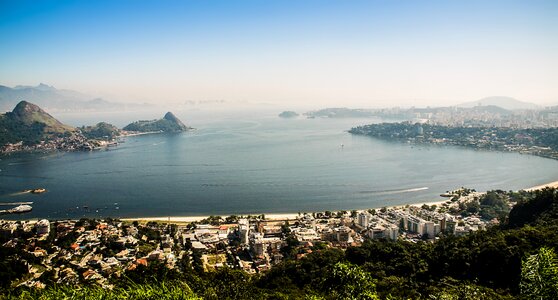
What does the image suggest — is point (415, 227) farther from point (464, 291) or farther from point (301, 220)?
point (464, 291)

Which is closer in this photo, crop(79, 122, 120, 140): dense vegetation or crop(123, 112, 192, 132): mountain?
crop(79, 122, 120, 140): dense vegetation

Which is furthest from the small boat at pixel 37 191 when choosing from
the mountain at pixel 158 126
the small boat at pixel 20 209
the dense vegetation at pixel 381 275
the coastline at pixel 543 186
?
the mountain at pixel 158 126

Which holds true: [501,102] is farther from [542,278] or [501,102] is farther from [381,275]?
[542,278]

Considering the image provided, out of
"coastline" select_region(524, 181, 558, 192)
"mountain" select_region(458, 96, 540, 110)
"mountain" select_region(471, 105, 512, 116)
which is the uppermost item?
"mountain" select_region(458, 96, 540, 110)

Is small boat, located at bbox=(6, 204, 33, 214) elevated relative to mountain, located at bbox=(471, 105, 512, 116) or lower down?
lower down

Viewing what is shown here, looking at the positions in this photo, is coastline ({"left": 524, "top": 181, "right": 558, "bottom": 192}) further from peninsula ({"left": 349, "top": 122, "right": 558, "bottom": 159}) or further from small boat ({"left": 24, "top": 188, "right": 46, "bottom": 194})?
small boat ({"left": 24, "top": 188, "right": 46, "bottom": 194})

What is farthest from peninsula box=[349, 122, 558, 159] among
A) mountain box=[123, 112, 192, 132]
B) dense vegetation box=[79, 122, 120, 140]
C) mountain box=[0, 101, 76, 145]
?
mountain box=[0, 101, 76, 145]
